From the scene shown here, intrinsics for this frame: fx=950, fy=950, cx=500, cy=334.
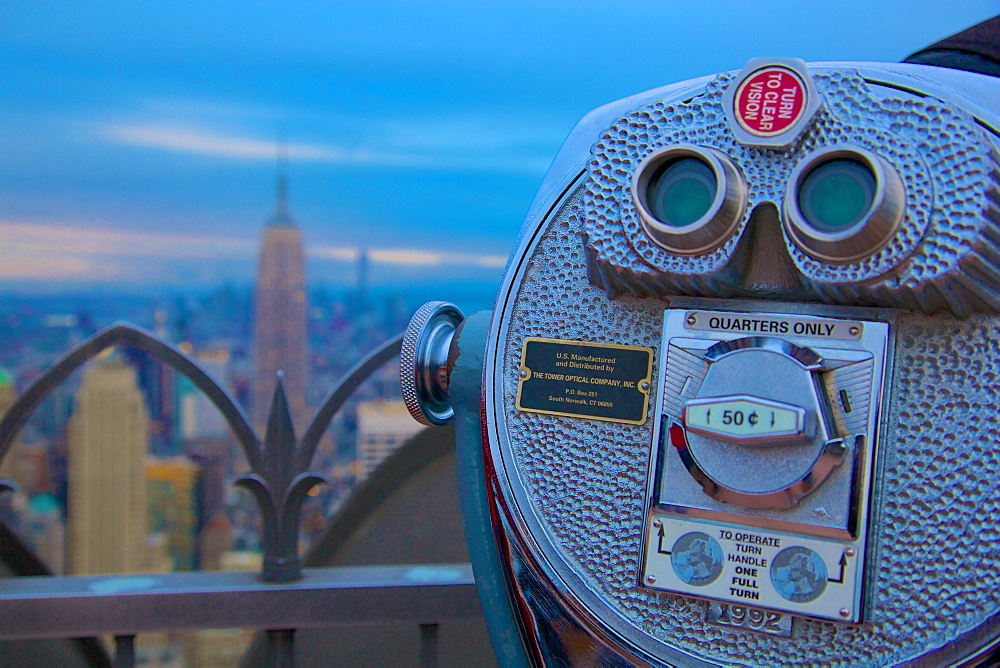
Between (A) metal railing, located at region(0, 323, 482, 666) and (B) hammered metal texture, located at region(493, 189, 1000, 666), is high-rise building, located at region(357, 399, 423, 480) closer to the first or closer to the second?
(A) metal railing, located at region(0, 323, 482, 666)

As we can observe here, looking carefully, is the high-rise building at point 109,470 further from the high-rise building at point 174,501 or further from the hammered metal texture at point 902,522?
the hammered metal texture at point 902,522

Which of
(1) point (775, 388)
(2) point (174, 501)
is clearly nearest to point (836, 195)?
(1) point (775, 388)

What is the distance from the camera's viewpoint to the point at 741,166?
842mm

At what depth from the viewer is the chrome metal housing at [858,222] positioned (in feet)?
2.51

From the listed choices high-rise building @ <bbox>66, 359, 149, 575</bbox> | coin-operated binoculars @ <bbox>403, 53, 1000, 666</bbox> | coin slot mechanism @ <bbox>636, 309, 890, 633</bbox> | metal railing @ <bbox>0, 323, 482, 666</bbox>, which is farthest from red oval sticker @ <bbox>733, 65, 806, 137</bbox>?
high-rise building @ <bbox>66, 359, 149, 575</bbox>

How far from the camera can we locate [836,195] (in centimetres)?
81

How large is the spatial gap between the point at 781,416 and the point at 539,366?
0.87ft

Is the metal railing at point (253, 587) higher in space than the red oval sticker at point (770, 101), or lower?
lower

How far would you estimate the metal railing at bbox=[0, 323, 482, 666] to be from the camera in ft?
5.16

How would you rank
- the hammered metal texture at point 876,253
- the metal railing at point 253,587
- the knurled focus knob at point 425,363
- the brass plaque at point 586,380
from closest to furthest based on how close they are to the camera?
the hammered metal texture at point 876,253 → the brass plaque at point 586,380 → the knurled focus knob at point 425,363 → the metal railing at point 253,587

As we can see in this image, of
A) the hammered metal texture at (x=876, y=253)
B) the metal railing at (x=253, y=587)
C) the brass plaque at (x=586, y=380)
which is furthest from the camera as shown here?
the metal railing at (x=253, y=587)

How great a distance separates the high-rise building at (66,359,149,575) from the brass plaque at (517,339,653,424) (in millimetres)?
1075

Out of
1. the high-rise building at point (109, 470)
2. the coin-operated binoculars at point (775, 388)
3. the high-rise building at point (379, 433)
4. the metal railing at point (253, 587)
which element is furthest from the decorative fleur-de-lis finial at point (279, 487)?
the coin-operated binoculars at point (775, 388)

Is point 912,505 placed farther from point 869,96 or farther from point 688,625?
point 869,96
